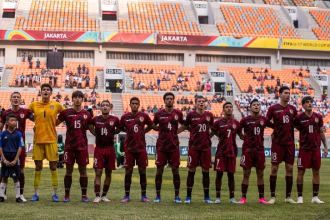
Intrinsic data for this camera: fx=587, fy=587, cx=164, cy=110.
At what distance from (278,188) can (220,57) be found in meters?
43.7

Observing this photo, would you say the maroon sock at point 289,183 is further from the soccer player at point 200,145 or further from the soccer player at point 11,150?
the soccer player at point 11,150

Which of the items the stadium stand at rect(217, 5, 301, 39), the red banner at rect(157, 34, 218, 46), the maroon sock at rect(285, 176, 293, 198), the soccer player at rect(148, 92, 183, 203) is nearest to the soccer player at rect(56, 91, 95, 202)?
the soccer player at rect(148, 92, 183, 203)

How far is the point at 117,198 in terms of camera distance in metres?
13.6

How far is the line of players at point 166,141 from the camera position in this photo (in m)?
12.6

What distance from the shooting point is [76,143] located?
41.3ft

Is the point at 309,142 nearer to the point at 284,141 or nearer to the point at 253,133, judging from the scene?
the point at 284,141

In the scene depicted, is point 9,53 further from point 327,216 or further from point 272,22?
point 327,216

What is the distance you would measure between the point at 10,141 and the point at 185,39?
152ft

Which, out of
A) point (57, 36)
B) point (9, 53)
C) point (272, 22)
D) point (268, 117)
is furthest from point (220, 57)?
point (268, 117)

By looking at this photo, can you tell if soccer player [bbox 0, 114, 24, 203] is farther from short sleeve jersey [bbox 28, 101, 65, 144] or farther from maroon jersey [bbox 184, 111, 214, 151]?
maroon jersey [bbox 184, 111, 214, 151]

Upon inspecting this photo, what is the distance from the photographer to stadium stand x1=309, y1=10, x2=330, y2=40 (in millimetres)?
62812

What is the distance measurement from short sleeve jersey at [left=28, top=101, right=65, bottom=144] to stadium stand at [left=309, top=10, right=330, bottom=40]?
2110 inches

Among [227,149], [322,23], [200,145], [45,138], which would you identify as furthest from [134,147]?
[322,23]

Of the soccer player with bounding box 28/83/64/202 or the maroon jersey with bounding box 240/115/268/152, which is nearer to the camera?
the soccer player with bounding box 28/83/64/202
